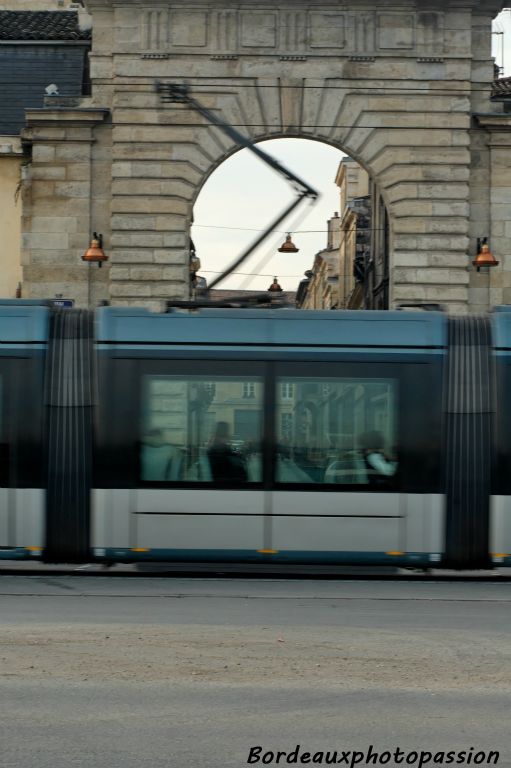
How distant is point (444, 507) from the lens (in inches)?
614

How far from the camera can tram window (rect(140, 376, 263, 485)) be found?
15508 mm

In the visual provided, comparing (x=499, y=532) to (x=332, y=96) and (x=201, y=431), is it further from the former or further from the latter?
(x=332, y=96)

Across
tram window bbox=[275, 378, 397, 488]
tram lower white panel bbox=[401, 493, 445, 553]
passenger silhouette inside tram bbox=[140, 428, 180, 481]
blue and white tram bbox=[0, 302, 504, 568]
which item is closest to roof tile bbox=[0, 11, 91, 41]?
blue and white tram bbox=[0, 302, 504, 568]

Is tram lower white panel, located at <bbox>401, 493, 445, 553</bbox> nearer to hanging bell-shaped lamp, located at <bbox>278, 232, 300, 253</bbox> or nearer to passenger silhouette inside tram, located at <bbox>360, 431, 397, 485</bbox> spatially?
passenger silhouette inside tram, located at <bbox>360, 431, 397, 485</bbox>

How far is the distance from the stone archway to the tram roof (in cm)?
1699

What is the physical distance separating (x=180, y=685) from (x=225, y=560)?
6619 mm

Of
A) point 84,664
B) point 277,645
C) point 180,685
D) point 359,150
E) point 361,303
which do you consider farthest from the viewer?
point 361,303

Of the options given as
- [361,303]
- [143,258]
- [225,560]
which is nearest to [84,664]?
[225,560]

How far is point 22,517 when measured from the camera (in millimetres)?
15586

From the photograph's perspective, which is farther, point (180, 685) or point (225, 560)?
point (225, 560)

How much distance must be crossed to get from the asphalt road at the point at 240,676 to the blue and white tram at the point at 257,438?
1588mm

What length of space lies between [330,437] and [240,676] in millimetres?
6519

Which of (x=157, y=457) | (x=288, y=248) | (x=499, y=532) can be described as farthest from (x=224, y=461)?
(x=288, y=248)

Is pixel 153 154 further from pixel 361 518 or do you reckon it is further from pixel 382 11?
pixel 361 518
